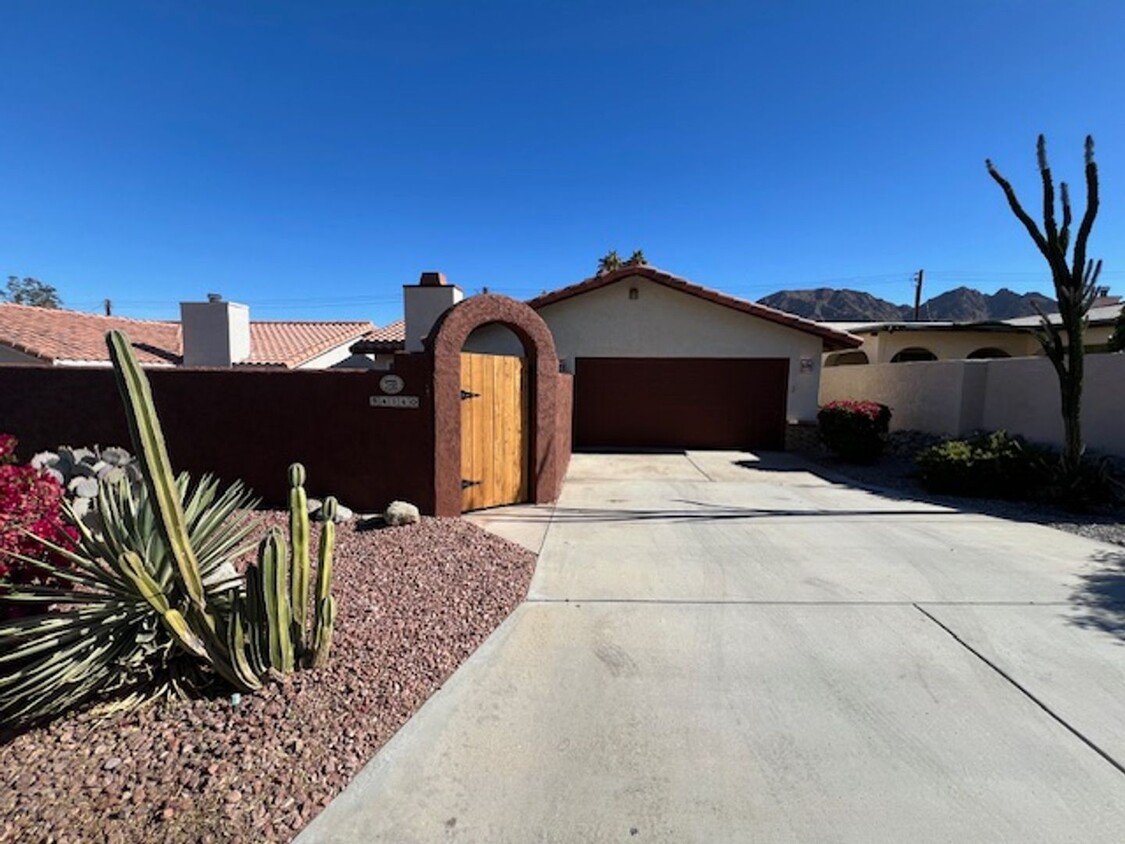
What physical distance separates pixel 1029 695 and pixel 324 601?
4126 mm

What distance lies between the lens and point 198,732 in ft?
9.04

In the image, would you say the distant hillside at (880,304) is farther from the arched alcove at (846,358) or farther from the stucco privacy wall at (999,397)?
the stucco privacy wall at (999,397)

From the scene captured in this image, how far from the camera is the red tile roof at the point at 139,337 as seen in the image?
59.2 feet

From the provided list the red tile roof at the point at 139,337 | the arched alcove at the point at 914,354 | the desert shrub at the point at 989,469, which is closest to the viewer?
the desert shrub at the point at 989,469

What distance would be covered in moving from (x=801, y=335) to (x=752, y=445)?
2.95m

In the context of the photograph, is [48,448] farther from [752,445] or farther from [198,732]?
[752,445]

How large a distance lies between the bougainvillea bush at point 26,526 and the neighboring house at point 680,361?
10.5 m

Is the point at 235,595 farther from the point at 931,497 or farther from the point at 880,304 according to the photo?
the point at 880,304

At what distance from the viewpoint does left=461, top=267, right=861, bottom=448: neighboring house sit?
1371 centimetres

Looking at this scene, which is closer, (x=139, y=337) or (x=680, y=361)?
(x=680, y=361)

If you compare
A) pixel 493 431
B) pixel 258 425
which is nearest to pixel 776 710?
pixel 493 431

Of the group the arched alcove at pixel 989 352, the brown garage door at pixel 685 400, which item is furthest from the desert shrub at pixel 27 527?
the arched alcove at pixel 989 352

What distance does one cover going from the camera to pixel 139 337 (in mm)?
21953

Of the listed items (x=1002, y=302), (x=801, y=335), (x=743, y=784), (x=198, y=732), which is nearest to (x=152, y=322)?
(x=801, y=335)
